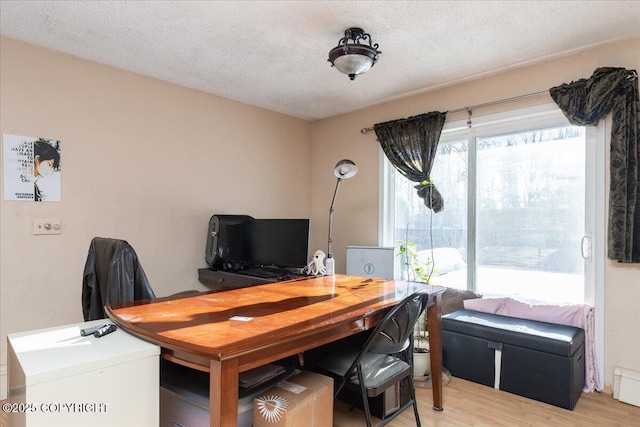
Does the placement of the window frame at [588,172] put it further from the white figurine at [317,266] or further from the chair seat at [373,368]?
the chair seat at [373,368]

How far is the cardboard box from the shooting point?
4.55ft

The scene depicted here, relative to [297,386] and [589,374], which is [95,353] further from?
[589,374]

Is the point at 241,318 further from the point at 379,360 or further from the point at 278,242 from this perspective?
the point at 278,242

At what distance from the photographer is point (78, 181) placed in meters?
2.83

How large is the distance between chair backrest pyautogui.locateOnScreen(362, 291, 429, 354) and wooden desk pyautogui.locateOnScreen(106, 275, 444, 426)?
2.6 inches

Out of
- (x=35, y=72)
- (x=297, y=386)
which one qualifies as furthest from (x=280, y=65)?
(x=297, y=386)

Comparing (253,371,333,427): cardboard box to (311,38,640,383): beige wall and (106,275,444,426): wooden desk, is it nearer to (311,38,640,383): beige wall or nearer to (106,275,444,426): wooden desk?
(106,275,444,426): wooden desk

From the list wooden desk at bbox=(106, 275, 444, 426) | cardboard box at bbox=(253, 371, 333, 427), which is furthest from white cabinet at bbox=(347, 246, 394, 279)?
cardboard box at bbox=(253, 371, 333, 427)

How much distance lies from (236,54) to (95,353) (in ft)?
7.51

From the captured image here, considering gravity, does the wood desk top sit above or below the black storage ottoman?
above

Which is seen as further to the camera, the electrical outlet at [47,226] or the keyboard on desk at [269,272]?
the keyboard on desk at [269,272]

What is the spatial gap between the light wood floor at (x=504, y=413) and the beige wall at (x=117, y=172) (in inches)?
83.9

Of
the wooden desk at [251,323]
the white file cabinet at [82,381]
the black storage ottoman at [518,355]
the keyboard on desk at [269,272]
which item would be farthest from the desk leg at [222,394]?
the black storage ottoman at [518,355]

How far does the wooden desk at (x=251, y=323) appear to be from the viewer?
113 centimetres
